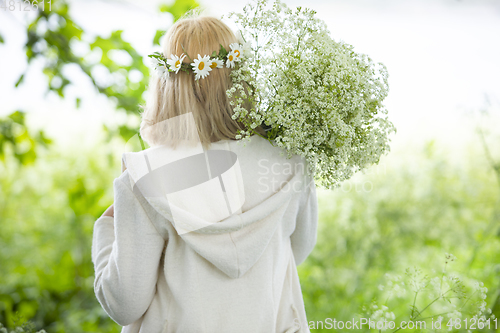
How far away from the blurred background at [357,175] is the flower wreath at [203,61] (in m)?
0.36

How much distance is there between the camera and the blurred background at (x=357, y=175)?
1296 mm

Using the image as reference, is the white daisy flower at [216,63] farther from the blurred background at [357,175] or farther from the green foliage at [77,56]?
the green foliage at [77,56]

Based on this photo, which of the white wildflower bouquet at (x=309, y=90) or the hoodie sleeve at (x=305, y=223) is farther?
the hoodie sleeve at (x=305, y=223)

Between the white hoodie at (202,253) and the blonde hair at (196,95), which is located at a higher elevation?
the blonde hair at (196,95)

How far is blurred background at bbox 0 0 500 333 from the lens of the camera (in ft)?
4.25

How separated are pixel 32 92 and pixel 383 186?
203 centimetres

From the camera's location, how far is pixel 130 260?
70 cm

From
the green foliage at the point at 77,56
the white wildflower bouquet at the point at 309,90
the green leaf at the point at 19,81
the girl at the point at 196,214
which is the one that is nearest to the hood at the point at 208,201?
the girl at the point at 196,214

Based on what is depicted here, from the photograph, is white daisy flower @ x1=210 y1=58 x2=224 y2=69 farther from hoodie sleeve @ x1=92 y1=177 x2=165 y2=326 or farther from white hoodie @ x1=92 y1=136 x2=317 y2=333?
hoodie sleeve @ x1=92 y1=177 x2=165 y2=326

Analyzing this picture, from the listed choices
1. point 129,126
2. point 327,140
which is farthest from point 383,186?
point 129,126

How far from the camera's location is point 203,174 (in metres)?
0.71

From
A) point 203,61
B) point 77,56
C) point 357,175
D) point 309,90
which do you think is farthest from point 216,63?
point 357,175

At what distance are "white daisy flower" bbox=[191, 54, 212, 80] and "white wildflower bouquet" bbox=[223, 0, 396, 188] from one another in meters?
0.06

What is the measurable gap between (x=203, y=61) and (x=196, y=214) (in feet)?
1.07
